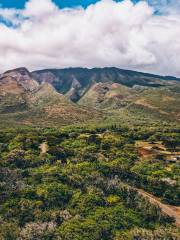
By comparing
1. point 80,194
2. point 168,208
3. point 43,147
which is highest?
point 43,147

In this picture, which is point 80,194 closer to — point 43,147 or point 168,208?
point 168,208

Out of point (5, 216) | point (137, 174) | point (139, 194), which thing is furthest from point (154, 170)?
point (5, 216)

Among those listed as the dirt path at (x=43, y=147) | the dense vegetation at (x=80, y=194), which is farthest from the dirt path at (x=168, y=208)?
the dirt path at (x=43, y=147)

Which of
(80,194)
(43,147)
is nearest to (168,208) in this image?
(80,194)

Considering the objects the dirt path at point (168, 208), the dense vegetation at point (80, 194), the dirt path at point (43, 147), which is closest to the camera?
the dense vegetation at point (80, 194)

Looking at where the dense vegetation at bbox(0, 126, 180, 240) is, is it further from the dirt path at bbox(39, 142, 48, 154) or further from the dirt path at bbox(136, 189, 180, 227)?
the dirt path at bbox(136, 189, 180, 227)

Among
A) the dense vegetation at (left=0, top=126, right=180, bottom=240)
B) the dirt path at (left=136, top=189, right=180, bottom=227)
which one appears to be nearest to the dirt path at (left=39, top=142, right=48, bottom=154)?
the dense vegetation at (left=0, top=126, right=180, bottom=240)

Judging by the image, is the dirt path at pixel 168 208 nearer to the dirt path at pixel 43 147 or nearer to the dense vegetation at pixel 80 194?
the dense vegetation at pixel 80 194

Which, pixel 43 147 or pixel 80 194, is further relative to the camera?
pixel 43 147
